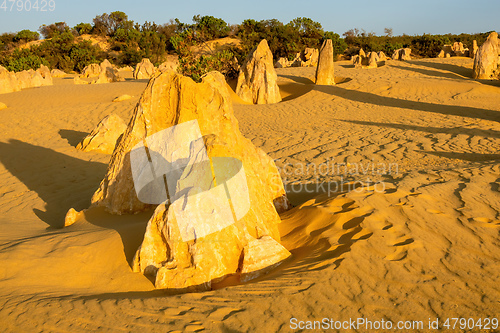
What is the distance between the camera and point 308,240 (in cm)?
384

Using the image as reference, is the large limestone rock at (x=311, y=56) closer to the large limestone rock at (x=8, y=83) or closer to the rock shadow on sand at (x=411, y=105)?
the rock shadow on sand at (x=411, y=105)

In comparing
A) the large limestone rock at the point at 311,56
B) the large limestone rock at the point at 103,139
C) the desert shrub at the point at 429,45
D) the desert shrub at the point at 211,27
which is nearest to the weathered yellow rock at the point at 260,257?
the large limestone rock at the point at 103,139

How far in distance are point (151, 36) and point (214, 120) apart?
3465cm

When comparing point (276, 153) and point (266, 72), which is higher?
point (266, 72)

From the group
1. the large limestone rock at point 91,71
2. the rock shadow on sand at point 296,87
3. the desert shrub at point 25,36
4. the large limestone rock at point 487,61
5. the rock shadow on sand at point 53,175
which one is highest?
the desert shrub at point 25,36

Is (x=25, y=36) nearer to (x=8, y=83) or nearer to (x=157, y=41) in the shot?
(x=157, y=41)

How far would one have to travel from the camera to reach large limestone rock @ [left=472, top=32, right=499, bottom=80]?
16.1 meters

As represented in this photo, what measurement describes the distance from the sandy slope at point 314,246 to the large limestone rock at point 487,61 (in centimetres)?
945

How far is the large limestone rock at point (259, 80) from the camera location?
1413cm

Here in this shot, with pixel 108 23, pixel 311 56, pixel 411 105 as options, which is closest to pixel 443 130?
pixel 411 105

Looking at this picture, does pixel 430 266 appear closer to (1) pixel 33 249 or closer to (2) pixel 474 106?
(1) pixel 33 249

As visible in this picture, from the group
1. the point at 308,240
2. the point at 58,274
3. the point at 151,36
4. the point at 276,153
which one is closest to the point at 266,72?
the point at 276,153

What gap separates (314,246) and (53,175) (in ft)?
18.3

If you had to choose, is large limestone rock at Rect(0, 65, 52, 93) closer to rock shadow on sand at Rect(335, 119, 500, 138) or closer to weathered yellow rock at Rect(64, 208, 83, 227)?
weathered yellow rock at Rect(64, 208, 83, 227)
